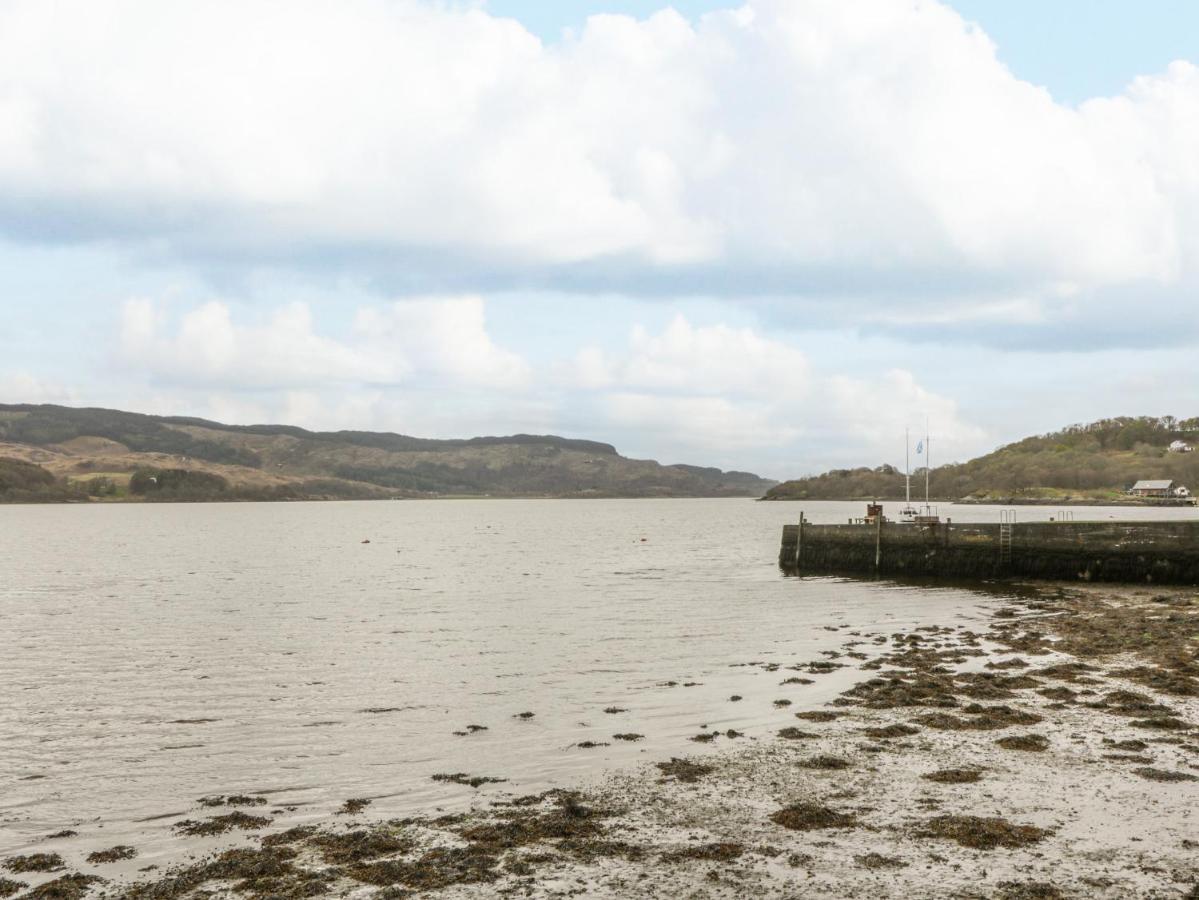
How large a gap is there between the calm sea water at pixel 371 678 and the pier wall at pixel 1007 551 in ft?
13.2

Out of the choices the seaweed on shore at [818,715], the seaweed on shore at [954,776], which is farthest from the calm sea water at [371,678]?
the seaweed on shore at [954,776]

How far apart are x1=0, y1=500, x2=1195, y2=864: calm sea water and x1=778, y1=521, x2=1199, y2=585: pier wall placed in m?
4.03

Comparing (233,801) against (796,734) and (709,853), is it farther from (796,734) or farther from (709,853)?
(796,734)

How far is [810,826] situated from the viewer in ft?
38.9

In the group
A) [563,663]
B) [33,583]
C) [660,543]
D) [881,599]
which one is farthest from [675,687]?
[660,543]

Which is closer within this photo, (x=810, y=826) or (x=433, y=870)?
(x=433, y=870)

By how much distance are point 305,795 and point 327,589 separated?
127ft

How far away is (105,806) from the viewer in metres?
13.7

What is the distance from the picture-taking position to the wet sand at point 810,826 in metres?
10.2

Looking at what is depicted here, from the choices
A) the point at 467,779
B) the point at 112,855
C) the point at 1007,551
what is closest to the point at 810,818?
the point at 467,779

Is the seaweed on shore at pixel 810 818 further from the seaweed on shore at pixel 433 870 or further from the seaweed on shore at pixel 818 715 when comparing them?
the seaweed on shore at pixel 818 715

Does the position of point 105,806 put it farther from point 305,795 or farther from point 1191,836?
point 1191,836

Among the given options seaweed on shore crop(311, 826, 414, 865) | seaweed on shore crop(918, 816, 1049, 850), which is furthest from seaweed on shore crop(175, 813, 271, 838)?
seaweed on shore crop(918, 816, 1049, 850)

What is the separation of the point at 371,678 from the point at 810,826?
15244 mm
